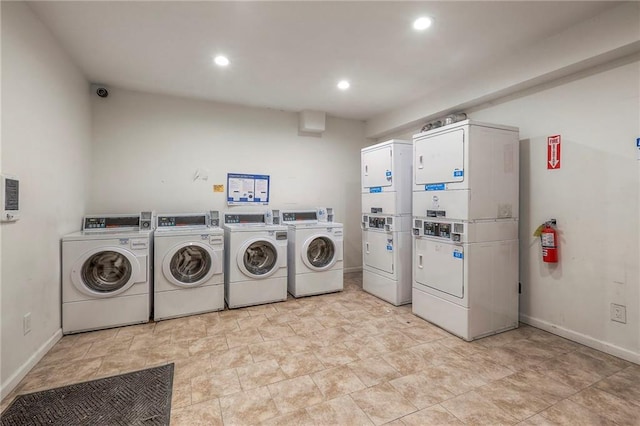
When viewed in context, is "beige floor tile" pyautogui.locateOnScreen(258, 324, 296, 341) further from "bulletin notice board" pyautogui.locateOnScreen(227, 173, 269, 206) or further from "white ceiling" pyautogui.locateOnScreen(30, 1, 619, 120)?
"white ceiling" pyautogui.locateOnScreen(30, 1, 619, 120)

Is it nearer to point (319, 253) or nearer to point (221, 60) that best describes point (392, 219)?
point (319, 253)

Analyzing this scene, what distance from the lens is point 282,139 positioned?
458cm

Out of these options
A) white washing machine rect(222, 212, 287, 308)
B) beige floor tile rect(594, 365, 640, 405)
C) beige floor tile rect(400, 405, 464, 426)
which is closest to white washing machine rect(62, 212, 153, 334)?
white washing machine rect(222, 212, 287, 308)

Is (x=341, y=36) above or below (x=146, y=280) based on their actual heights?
above

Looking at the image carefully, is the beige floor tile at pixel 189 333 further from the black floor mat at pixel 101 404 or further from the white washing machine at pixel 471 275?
the white washing machine at pixel 471 275

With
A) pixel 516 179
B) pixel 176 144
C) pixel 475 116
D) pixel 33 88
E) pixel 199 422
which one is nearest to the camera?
pixel 199 422

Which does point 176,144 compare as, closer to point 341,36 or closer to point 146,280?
point 146,280

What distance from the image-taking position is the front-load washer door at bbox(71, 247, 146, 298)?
2.77 metres

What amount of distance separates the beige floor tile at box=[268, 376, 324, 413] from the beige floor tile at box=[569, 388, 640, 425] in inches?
64.2

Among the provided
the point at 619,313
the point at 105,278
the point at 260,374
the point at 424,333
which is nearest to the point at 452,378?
Answer: the point at 424,333

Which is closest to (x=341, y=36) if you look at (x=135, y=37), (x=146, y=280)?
(x=135, y=37)

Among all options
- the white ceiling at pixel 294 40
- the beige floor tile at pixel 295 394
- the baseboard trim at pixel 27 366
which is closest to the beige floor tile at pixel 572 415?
the beige floor tile at pixel 295 394

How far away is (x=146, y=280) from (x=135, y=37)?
7.47 ft

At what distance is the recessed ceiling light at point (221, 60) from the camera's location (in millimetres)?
2865
